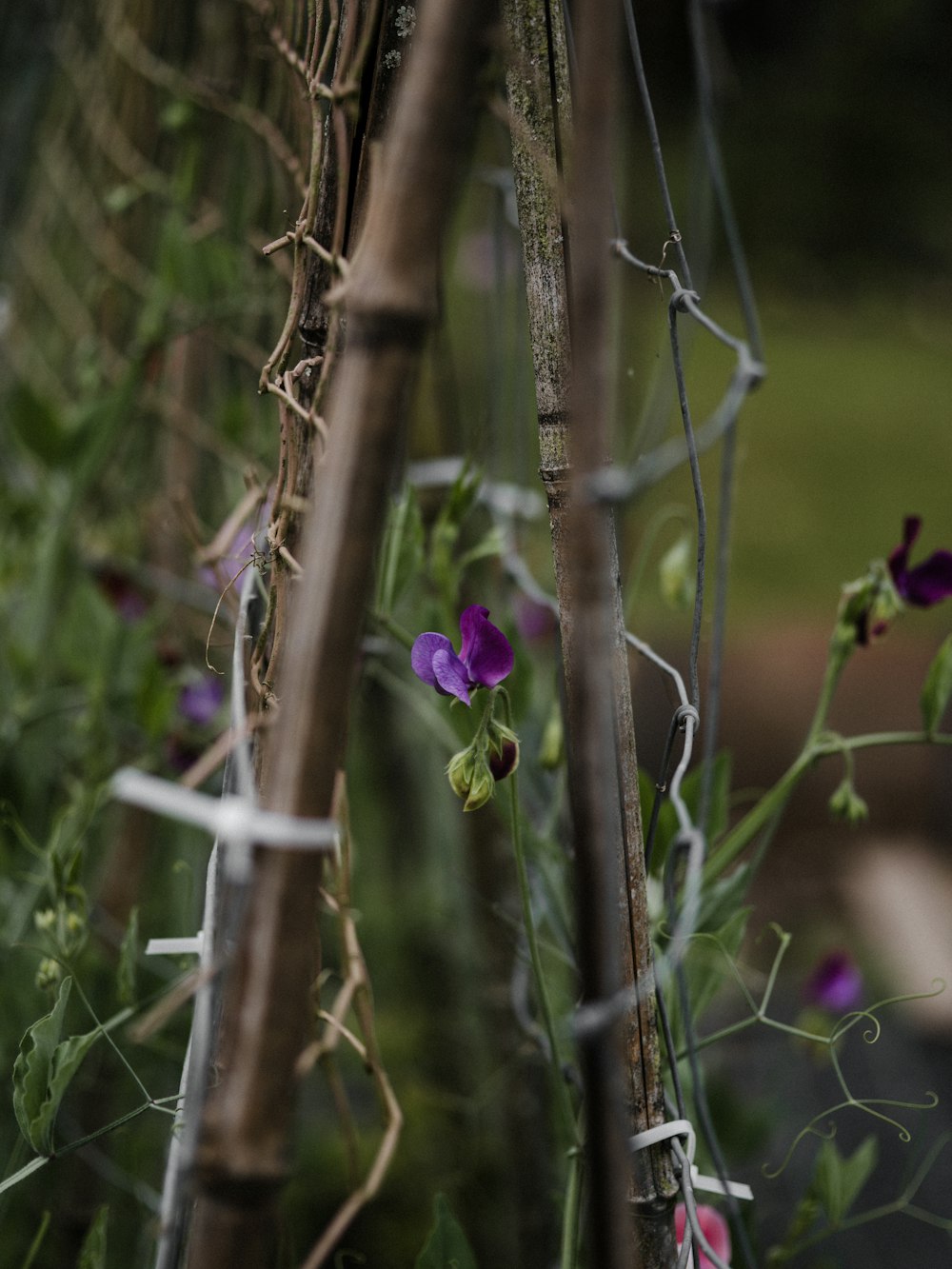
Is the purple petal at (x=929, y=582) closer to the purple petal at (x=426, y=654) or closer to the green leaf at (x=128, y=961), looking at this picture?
the purple petal at (x=426, y=654)

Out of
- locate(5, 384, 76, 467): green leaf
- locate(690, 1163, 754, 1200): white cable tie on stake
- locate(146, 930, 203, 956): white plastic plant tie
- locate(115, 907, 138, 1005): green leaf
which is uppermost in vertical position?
locate(5, 384, 76, 467): green leaf

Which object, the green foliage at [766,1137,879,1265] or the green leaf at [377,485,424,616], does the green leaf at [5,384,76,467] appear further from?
the green foliage at [766,1137,879,1265]

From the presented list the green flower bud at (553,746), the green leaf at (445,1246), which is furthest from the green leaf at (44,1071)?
the green flower bud at (553,746)

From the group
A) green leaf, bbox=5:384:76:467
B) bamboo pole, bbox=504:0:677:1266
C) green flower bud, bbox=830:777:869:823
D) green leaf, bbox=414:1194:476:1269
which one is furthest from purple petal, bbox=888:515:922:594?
green leaf, bbox=5:384:76:467

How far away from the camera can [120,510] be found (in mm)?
1065

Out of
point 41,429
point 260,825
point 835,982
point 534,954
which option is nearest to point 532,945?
point 534,954

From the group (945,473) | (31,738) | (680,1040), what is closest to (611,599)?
(680,1040)

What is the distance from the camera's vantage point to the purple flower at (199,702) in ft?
2.72

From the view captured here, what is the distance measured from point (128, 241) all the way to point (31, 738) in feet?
1.57

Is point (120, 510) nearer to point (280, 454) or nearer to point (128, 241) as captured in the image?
point (128, 241)

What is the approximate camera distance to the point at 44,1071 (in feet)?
1.37

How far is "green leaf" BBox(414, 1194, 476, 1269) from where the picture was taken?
0.45 meters

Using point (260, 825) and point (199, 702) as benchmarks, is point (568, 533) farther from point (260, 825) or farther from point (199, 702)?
point (199, 702)

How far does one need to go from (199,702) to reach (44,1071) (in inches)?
17.0
